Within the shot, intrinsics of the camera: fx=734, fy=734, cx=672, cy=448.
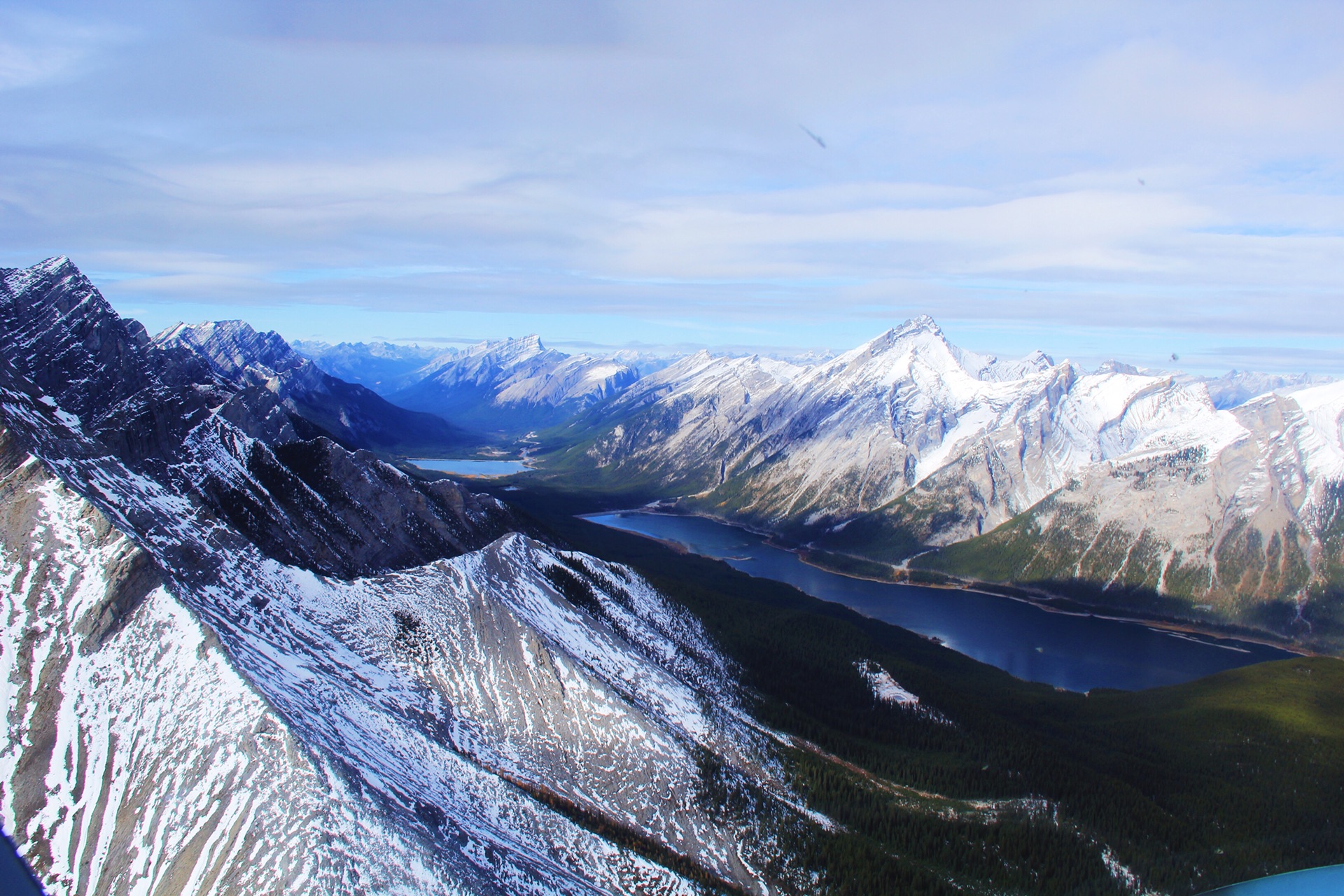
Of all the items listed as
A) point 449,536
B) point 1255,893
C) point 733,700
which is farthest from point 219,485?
point 1255,893

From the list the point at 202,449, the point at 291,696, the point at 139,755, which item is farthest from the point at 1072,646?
the point at 139,755

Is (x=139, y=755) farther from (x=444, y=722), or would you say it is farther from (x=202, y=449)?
(x=202, y=449)

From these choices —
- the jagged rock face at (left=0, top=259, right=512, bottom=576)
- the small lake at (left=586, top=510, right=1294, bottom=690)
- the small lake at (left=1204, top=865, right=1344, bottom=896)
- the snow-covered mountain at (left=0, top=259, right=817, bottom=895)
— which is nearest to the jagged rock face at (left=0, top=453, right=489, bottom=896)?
the snow-covered mountain at (left=0, top=259, right=817, bottom=895)

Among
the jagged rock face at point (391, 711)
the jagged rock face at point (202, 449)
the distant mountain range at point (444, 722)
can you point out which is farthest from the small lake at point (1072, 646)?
the jagged rock face at point (202, 449)

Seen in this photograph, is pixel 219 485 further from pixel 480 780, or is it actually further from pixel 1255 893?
pixel 1255 893

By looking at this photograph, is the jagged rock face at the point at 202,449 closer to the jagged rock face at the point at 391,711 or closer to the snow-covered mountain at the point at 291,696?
the snow-covered mountain at the point at 291,696
